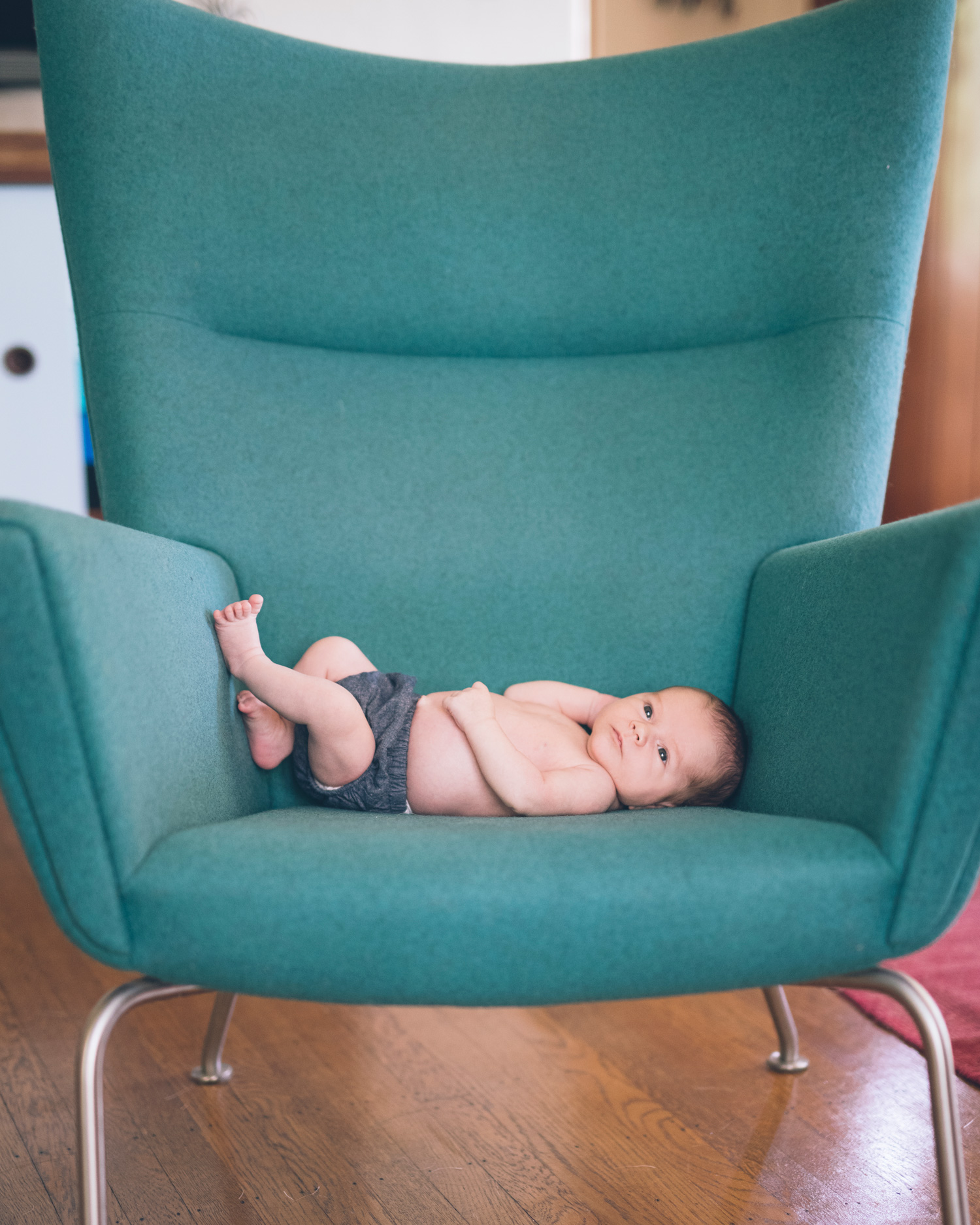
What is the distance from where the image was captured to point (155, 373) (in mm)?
983

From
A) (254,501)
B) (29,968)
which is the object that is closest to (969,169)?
(254,501)

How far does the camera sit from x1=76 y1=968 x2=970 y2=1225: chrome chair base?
23.3 inches

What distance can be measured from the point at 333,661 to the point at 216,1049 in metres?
0.48

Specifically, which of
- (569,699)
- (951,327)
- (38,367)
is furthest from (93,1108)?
(951,327)

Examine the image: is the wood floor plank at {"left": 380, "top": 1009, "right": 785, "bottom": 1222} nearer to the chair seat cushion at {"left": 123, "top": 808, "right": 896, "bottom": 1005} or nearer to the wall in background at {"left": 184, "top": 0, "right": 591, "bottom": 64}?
the chair seat cushion at {"left": 123, "top": 808, "right": 896, "bottom": 1005}

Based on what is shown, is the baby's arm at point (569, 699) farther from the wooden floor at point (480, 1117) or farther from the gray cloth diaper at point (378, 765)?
the wooden floor at point (480, 1117)

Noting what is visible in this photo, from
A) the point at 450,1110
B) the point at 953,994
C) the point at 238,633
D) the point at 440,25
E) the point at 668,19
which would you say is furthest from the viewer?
the point at 668,19

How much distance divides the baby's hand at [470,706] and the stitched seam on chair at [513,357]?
1.41 ft

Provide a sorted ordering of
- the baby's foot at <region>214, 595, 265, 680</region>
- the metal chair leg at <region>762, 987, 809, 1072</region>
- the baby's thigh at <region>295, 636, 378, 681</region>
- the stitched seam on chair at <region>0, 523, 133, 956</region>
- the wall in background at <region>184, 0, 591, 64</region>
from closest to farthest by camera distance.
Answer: the stitched seam on chair at <region>0, 523, 133, 956</region> → the baby's foot at <region>214, 595, 265, 680</region> → the baby's thigh at <region>295, 636, 378, 681</region> → the metal chair leg at <region>762, 987, 809, 1072</region> → the wall in background at <region>184, 0, 591, 64</region>

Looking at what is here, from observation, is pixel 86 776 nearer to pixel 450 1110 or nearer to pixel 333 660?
pixel 333 660

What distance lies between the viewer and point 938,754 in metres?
0.59

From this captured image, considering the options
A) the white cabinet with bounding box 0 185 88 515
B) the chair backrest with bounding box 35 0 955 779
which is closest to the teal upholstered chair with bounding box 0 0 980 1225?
the chair backrest with bounding box 35 0 955 779

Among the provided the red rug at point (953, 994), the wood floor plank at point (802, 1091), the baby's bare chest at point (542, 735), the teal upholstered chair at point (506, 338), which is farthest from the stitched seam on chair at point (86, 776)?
the red rug at point (953, 994)

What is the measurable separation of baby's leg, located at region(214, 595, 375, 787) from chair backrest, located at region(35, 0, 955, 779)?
17cm
